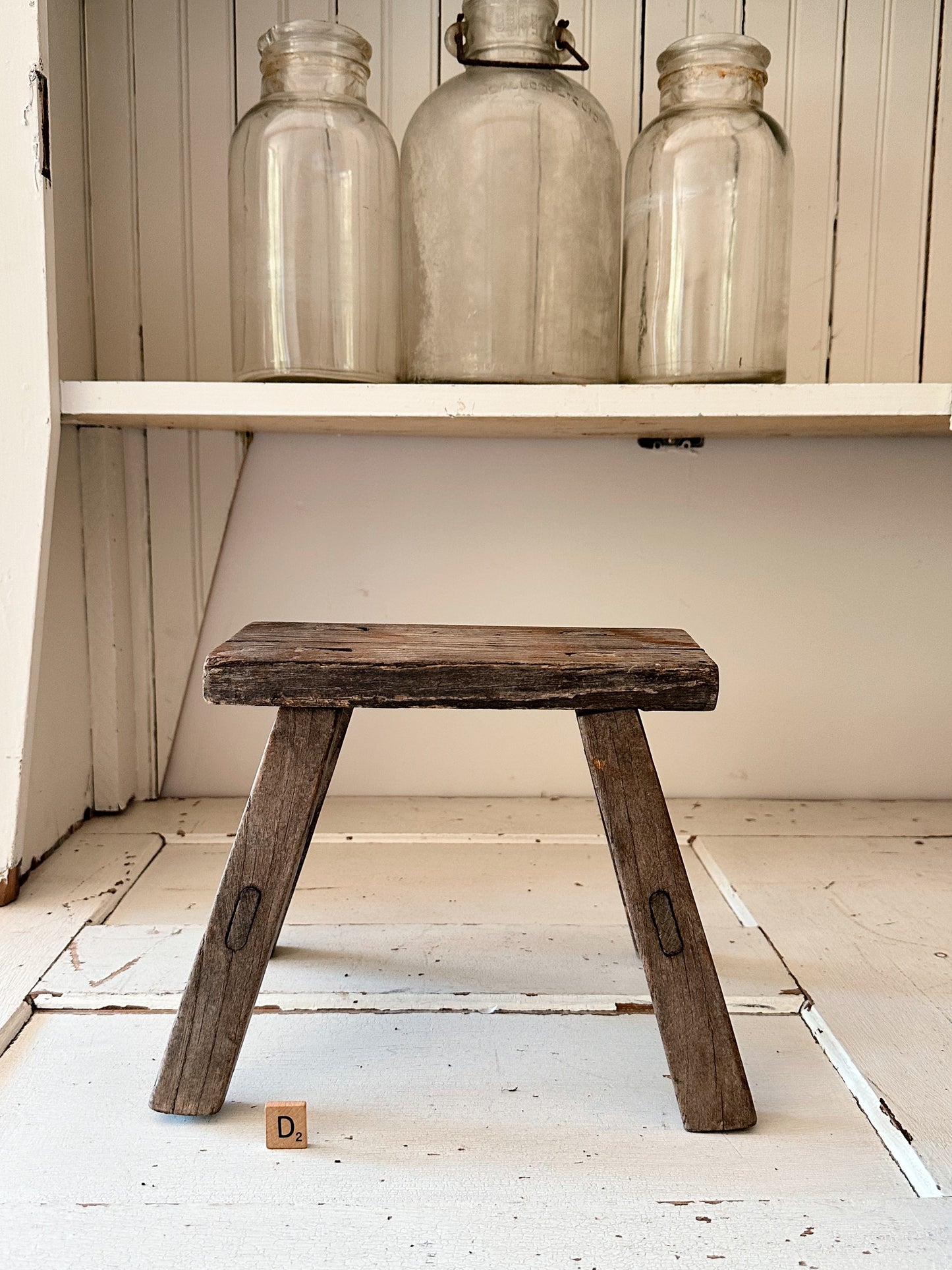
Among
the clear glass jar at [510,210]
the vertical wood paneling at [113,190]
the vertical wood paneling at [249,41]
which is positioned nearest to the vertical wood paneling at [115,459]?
the vertical wood paneling at [113,190]

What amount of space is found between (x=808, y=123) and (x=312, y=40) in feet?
1.81

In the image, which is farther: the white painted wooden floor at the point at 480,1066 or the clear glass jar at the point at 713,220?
the clear glass jar at the point at 713,220

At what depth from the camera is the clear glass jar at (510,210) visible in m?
1.00

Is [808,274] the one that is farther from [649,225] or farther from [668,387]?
[668,387]

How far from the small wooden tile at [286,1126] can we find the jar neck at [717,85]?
3.06 ft

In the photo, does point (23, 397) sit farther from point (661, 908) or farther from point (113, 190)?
point (661, 908)

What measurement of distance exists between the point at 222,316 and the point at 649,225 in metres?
0.48

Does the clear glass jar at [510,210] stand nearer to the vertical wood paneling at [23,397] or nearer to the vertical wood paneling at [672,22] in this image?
the vertical wood paneling at [672,22]

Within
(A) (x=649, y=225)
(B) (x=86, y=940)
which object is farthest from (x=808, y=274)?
(B) (x=86, y=940)

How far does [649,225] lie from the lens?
1.03 meters

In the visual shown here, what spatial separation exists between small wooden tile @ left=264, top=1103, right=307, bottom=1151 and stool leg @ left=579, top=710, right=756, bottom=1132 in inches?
8.8

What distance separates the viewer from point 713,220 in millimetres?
1010

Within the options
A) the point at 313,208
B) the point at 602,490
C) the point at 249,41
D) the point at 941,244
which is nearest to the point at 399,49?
the point at 249,41

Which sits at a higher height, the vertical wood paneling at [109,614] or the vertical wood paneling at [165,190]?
the vertical wood paneling at [165,190]
